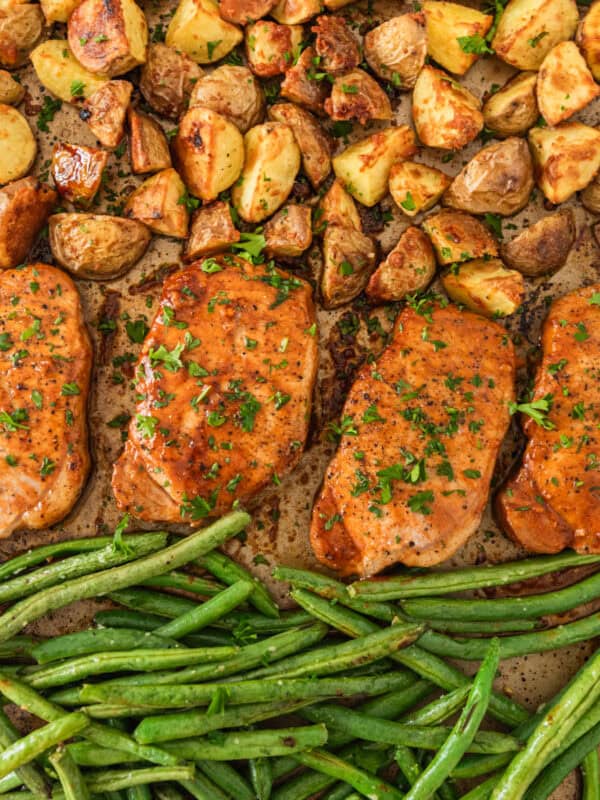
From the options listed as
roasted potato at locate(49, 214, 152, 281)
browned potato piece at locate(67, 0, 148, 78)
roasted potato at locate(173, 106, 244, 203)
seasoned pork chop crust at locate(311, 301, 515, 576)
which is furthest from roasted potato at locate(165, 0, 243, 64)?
seasoned pork chop crust at locate(311, 301, 515, 576)

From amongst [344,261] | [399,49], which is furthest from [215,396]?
[399,49]

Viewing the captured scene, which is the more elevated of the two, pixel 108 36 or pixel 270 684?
pixel 108 36

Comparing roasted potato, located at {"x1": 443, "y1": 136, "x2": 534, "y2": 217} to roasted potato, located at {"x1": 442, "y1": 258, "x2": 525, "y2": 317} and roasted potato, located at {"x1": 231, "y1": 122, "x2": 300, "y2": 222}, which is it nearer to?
roasted potato, located at {"x1": 442, "y1": 258, "x2": 525, "y2": 317}

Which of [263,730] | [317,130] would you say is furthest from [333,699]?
[317,130]

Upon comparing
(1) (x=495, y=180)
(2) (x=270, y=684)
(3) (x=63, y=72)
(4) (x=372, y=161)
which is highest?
(3) (x=63, y=72)

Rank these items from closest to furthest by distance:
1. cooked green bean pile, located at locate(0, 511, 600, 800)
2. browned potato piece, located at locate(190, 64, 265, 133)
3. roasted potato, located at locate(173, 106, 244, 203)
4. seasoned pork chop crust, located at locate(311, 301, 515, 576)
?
cooked green bean pile, located at locate(0, 511, 600, 800) → seasoned pork chop crust, located at locate(311, 301, 515, 576) → roasted potato, located at locate(173, 106, 244, 203) → browned potato piece, located at locate(190, 64, 265, 133)

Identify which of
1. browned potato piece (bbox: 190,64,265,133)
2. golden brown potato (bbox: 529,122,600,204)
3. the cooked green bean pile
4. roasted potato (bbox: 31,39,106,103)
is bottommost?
the cooked green bean pile

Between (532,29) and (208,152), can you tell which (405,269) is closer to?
(208,152)

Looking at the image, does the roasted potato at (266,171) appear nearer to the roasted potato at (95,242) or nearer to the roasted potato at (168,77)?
the roasted potato at (168,77)
